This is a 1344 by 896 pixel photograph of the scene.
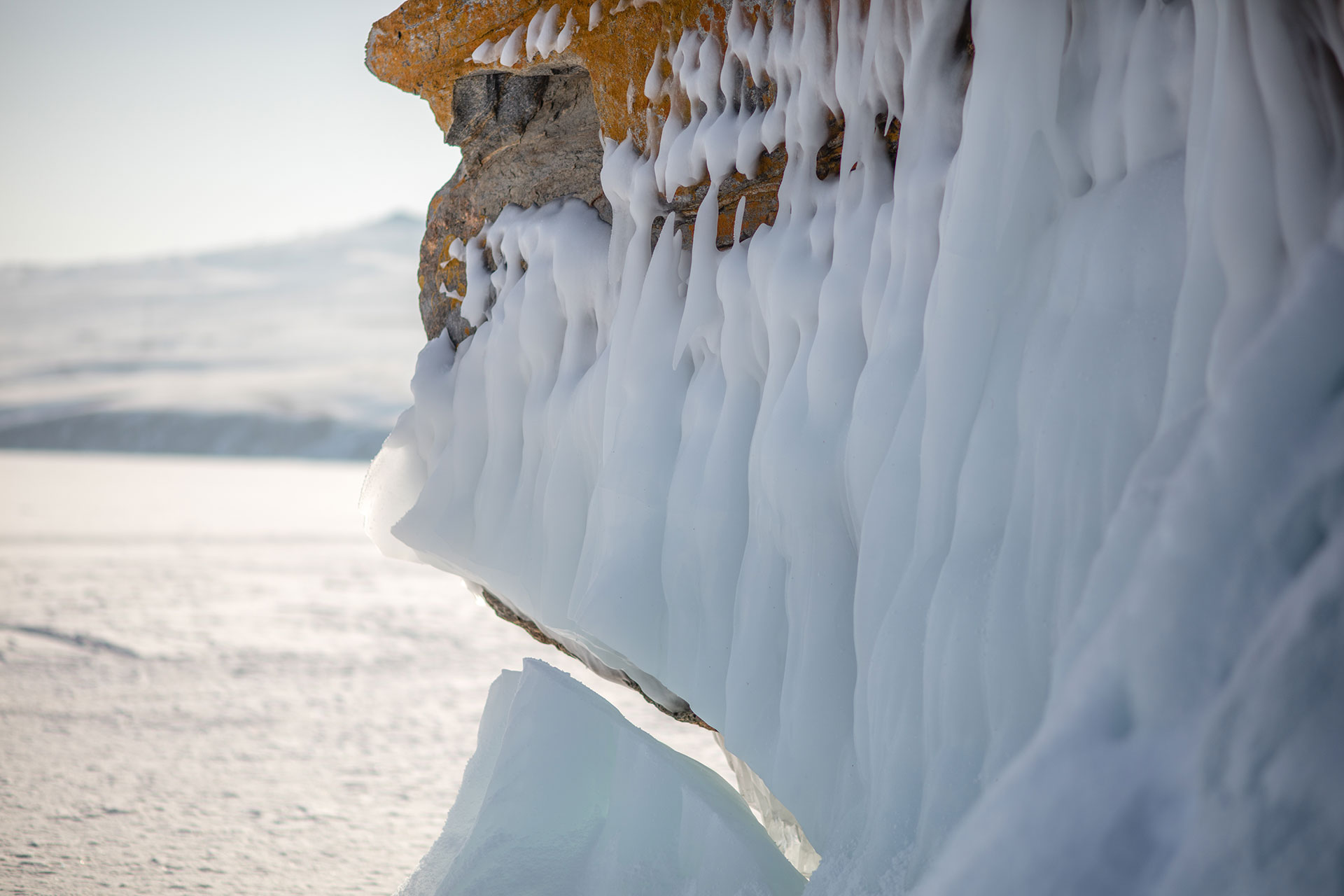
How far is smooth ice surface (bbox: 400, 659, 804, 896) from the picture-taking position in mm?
1293

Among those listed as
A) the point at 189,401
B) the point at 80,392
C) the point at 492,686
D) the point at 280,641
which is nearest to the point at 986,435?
the point at 492,686

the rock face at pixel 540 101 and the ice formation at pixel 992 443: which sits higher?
the rock face at pixel 540 101

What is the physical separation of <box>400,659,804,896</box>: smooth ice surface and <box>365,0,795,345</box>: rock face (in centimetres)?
82

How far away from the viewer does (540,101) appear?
6.11 ft

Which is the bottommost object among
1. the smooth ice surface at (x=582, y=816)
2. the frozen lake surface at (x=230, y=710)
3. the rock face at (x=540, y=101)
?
the frozen lake surface at (x=230, y=710)

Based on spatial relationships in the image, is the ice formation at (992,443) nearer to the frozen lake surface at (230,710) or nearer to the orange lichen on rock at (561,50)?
the orange lichen on rock at (561,50)

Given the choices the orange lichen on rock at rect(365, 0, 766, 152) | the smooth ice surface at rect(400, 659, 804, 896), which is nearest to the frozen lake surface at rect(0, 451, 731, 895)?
the smooth ice surface at rect(400, 659, 804, 896)

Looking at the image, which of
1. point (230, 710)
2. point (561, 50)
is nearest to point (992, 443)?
point (561, 50)

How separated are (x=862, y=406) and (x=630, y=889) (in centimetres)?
77

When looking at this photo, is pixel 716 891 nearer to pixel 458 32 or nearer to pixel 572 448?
pixel 572 448

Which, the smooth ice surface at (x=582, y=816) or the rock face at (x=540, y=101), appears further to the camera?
the rock face at (x=540, y=101)

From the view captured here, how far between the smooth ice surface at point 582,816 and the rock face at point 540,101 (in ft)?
2.69

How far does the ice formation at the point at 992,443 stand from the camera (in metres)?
0.62

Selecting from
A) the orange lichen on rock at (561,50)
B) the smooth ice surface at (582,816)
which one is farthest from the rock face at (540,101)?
the smooth ice surface at (582,816)
